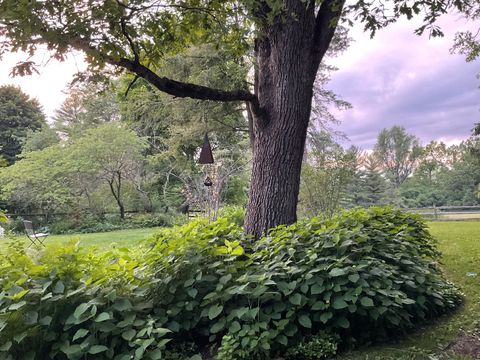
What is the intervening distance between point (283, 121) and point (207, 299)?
1953 mm

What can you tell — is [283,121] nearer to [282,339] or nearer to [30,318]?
[282,339]

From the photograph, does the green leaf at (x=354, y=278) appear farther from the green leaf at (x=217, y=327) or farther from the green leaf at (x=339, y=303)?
the green leaf at (x=217, y=327)

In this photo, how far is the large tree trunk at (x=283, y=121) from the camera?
344 centimetres

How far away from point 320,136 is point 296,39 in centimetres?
933

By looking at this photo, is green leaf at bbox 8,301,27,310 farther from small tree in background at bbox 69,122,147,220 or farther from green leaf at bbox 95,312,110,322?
small tree in background at bbox 69,122,147,220

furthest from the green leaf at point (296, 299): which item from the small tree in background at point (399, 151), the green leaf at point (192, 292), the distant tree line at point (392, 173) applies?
the small tree in background at point (399, 151)

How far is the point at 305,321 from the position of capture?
2.05 metres

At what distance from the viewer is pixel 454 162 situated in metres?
30.2

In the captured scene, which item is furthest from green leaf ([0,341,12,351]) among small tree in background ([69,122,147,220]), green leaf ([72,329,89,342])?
small tree in background ([69,122,147,220])

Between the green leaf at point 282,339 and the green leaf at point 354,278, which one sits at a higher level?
the green leaf at point 354,278

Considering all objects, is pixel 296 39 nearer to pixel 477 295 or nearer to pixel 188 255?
pixel 188 255

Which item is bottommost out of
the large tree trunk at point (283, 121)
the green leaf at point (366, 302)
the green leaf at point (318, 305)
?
the green leaf at point (318, 305)

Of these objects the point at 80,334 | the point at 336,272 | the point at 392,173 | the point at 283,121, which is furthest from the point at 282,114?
the point at 392,173

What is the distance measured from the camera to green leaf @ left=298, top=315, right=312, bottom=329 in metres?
2.03
